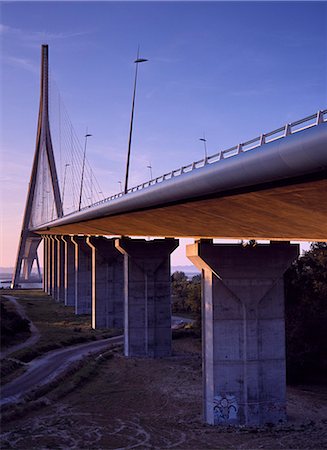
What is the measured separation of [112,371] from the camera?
4378 cm

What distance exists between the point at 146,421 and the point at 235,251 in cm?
1018

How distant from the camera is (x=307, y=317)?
46.7 meters

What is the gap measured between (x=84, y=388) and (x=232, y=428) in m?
12.6

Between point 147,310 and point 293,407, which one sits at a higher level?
point 147,310

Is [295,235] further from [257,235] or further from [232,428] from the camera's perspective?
[232,428]

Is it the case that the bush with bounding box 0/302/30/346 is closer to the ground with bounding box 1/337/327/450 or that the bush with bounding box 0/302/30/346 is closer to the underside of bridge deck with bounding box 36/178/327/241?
the ground with bounding box 1/337/327/450

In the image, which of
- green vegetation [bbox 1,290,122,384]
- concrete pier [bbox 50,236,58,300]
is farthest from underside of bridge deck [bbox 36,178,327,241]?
concrete pier [bbox 50,236,58,300]

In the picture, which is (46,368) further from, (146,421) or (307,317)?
(307,317)

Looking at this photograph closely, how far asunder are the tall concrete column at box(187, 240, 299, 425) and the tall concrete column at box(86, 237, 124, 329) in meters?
Result: 39.7

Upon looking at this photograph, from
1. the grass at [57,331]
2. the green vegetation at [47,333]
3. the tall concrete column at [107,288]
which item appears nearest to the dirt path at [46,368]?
the green vegetation at [47,333]

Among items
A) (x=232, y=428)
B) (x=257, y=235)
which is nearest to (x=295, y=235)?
(x=257, y=235)

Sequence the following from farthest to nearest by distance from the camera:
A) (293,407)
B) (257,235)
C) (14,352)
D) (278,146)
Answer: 1. (14,352)
2. (293,407)
3. (257,235)
4. (278,146)

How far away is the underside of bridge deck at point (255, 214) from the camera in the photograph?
17531mm

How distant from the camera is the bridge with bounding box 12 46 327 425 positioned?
16031 millimetres
